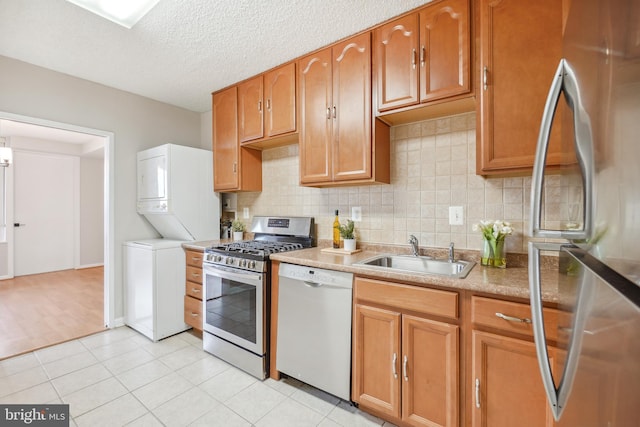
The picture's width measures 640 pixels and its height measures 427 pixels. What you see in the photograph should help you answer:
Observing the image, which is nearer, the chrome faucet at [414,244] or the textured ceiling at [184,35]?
the textured ceiling at [184,35]

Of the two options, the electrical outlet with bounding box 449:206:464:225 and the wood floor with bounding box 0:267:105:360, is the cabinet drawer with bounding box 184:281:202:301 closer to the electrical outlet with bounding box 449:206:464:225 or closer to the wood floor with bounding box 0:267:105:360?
the wood floor with bounding box 0:267:105:360

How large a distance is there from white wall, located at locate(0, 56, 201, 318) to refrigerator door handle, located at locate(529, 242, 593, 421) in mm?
3562

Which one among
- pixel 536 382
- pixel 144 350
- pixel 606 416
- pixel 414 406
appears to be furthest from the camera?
pixel 144 350

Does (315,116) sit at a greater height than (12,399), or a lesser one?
greater

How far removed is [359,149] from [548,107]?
1338 mm

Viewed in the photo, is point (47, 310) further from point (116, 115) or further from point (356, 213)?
point (356, 213)

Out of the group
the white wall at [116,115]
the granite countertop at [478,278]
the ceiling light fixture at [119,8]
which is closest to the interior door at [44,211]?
the white wall at [116,115]

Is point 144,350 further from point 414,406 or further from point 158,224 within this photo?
point 414,406

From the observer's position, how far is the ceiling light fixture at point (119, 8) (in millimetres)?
1804

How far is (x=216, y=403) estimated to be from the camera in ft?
6.07

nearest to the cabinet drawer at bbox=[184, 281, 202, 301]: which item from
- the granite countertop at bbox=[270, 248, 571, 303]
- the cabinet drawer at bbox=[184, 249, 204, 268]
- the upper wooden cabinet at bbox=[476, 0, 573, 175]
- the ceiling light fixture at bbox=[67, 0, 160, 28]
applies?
the cabinet drawer at bbox=[184, 249, 204, 268]

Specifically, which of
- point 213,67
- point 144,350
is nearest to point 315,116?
point 213,67

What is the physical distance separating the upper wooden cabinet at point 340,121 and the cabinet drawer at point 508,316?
3.44 feet

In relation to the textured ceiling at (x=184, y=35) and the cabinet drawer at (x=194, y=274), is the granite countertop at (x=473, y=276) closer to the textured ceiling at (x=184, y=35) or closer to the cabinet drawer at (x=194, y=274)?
the cabinet drawer at (x=194, y=274)
